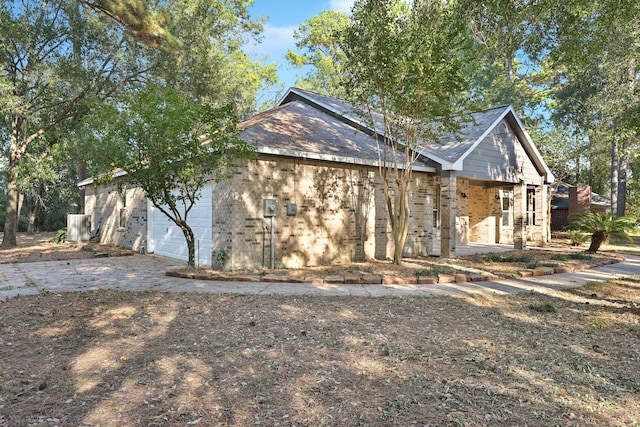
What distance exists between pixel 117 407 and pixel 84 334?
76.4 inches

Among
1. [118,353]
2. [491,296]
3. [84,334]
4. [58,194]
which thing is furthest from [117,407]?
[58,194]

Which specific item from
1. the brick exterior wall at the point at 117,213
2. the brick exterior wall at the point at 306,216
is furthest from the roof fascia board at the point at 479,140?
the brick exterior wall at the point at 117,213

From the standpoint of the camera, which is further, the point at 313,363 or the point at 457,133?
the point at 457,133

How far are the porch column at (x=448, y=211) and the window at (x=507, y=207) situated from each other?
6.61 m

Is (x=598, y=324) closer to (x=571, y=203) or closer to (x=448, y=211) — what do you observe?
(x=448, y=211)

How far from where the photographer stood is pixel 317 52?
99.1ft

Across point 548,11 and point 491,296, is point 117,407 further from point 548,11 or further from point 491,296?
point 548,11

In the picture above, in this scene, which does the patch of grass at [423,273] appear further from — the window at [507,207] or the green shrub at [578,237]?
the window at [507,207]

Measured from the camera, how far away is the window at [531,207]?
53.4 ft

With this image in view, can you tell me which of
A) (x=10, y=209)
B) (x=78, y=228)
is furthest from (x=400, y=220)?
(x=10, y=209)

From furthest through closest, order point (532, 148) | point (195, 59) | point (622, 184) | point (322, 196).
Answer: point (622, 184)
point (195, 59)
point (532, 148)
point (322, 196)

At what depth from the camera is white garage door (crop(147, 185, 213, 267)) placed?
912cm

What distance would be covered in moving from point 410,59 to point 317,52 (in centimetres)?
2428

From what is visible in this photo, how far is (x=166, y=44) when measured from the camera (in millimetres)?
12344
